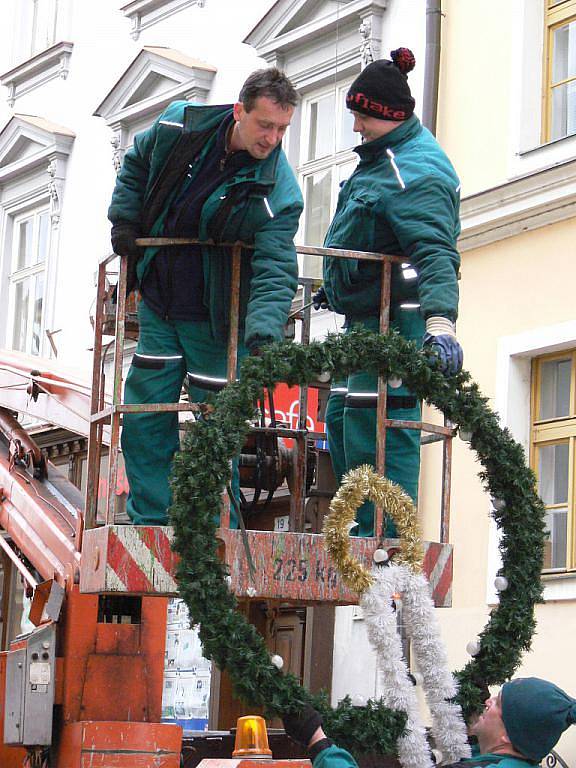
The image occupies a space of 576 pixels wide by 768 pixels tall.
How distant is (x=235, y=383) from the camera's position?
5.94 metres

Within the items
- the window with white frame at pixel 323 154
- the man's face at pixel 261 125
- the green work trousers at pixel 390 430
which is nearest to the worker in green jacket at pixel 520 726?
the green work trousers at pixel 390 430

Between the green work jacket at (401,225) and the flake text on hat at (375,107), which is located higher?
the flake text on hat at (375,107)

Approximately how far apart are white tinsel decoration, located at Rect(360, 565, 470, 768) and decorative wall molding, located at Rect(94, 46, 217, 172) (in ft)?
33.6

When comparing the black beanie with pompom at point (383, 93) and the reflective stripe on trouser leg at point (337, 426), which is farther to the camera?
the reflective stripe on trouser leg at point (337, 426)

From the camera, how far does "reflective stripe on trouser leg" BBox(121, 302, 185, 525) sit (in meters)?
Result: 6.56

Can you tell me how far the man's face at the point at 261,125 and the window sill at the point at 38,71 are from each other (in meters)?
12.2

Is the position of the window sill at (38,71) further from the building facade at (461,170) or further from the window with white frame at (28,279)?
the window with white frame at (28,279)

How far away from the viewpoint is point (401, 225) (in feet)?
21.3

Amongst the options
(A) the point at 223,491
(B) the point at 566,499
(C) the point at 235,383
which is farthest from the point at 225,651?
(B) the point at 566,499

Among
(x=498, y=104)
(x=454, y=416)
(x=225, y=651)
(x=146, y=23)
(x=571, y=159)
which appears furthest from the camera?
(x=146, y=23)

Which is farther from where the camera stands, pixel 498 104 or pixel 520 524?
pixel 498 104

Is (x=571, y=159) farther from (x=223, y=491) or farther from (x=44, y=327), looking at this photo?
(x=44, y=327)

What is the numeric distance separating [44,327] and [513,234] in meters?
7.33

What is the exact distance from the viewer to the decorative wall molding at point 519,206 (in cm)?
1134
